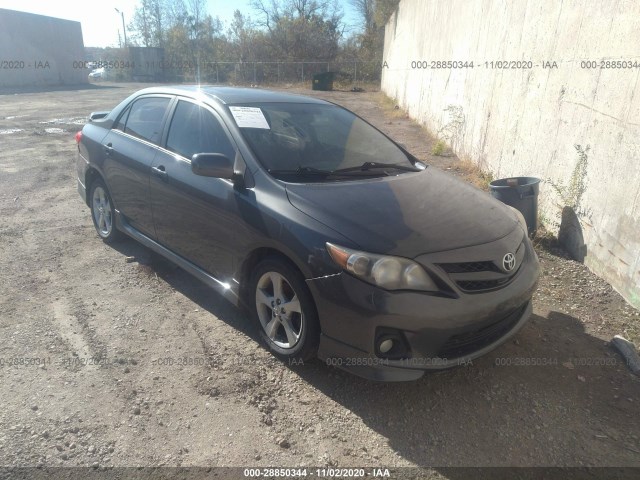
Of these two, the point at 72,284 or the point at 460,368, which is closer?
the point at 460,368

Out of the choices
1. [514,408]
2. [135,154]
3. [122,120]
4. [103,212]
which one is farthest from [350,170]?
[103,212]

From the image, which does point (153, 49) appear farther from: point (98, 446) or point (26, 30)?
point (98, 446)

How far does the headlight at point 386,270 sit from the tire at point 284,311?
358 mm

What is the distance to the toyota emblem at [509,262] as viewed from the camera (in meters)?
2.74

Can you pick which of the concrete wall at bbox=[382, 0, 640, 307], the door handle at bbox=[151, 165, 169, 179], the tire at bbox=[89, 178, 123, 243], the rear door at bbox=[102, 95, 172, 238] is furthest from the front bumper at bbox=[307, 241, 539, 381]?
the tire at bbox=[89, 178, 123, 243]

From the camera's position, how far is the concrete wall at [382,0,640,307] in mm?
3914

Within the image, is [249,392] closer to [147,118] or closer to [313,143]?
[313,143]

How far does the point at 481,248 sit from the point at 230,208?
1.63 metres

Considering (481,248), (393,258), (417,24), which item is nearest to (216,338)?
(393,258)

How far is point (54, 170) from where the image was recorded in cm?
814

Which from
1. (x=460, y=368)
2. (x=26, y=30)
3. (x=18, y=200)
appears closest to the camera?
(x=460, y=368)

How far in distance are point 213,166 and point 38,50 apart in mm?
40476

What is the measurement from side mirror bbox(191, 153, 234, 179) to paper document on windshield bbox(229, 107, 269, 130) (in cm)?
42

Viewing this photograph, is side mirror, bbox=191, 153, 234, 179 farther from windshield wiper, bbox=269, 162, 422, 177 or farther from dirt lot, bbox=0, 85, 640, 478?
dirt lot, bbox=0, 85, 640, 478
